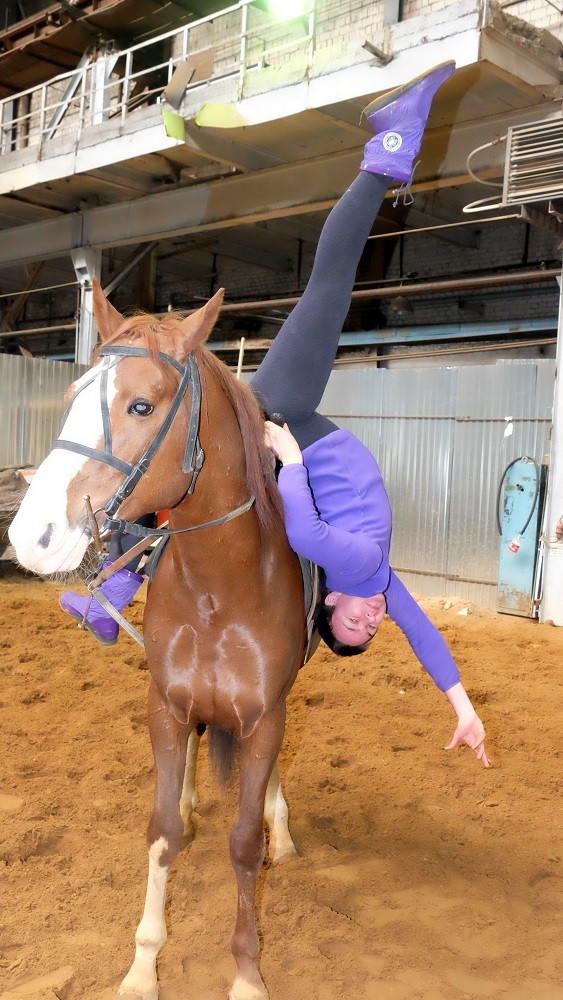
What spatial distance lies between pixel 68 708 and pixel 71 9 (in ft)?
38.5

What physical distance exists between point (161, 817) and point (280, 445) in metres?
0.96

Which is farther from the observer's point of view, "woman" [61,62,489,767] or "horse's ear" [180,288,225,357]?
"woman" [61,62,489,767]

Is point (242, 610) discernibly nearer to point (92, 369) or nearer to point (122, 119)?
point (92, 369)

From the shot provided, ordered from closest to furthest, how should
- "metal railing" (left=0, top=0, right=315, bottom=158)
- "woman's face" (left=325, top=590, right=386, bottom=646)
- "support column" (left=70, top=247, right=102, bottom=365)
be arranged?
"woman's face" (left=325, top=590, right=386, bottom=646)
"metal railing" (left=0, top=0, right=315, bottom=158)
"support column" (left=70, top=247, right=102, bottom=365)

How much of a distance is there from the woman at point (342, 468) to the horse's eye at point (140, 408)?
43 centimetres

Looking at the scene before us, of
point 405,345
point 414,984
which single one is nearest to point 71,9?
point 405,345

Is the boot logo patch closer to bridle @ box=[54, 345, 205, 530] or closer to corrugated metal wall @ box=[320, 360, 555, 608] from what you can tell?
bridle @ box=[54, 345, 205, 530]

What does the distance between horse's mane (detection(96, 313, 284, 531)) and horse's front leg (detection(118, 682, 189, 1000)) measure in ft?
1.82

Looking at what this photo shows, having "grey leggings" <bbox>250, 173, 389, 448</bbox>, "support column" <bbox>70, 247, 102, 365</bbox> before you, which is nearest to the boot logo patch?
"grey leggings" <bbox>250, 173, 389, 448</bbox>

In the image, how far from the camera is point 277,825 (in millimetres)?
2654

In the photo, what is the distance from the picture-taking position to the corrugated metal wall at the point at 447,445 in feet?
22.2

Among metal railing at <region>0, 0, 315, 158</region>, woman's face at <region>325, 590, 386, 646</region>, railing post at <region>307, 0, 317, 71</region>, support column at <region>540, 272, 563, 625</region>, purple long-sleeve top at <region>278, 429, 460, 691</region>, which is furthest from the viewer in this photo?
metal railing at <region>0, 0, 315, 158</region>

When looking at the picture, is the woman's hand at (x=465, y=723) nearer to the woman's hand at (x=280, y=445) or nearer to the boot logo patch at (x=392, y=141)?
the woman's hand at (x=280, y=445)

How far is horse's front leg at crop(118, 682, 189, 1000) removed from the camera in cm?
192
